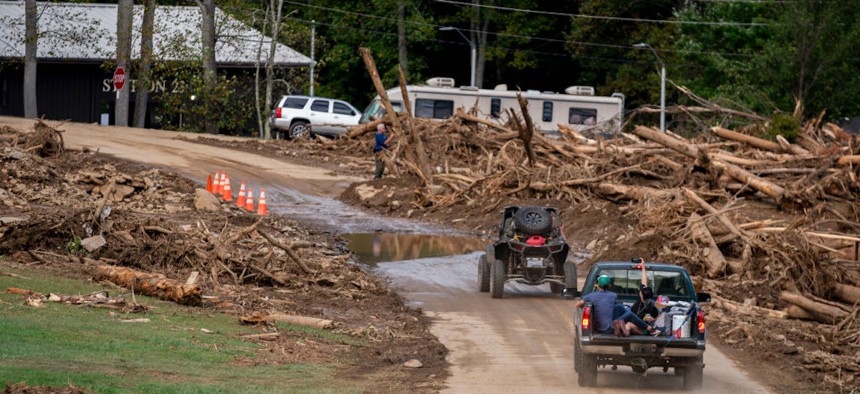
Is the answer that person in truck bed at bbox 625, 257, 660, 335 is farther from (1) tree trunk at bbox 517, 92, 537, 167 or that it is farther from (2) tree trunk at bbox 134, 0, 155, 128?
(2) tree trunk at bbox 134, 0, 155, 128

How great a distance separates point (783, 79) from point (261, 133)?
23001 mm

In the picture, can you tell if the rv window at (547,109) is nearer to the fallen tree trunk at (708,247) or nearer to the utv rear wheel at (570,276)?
the fallen tree trunk at (708,247)

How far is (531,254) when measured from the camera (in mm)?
21531

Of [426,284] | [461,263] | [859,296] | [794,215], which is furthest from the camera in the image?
[794,215]

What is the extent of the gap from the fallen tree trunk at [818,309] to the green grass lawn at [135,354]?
829cm

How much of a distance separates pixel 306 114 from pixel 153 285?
34188 mm

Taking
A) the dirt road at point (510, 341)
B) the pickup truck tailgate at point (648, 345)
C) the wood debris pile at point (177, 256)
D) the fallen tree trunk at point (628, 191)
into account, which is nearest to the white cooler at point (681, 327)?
the pickup truck tailgate at point (648, 345)

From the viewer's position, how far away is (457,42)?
78938 mm

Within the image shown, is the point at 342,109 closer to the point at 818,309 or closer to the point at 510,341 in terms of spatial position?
the point at 818,309

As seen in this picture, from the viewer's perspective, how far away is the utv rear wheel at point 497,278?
21484 mm

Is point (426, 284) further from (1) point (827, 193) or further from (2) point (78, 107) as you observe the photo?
(2) point (78, 107)

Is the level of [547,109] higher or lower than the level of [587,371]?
higher

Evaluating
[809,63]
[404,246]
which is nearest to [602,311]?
[404,246]

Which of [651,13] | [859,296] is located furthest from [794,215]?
[651,13]
